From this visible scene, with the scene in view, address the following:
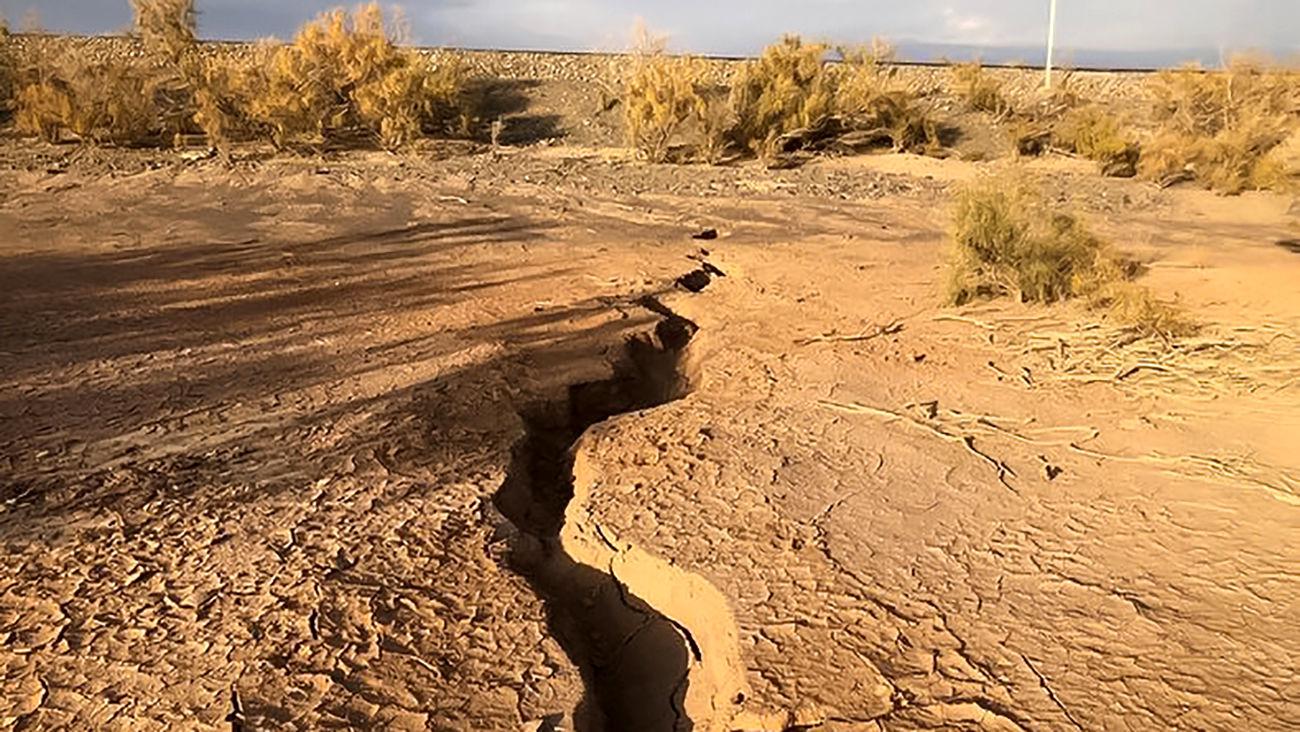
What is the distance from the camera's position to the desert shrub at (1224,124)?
18.6 m

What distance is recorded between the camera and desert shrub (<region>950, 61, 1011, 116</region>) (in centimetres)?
2548

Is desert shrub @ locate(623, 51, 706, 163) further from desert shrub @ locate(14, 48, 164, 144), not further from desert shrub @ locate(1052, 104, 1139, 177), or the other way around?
desert shrub @ locate(14, 48, 164, 144)

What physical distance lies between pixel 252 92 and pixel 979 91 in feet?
56.0

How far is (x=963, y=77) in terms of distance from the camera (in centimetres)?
2675

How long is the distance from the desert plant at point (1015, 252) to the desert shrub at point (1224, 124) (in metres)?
10.0

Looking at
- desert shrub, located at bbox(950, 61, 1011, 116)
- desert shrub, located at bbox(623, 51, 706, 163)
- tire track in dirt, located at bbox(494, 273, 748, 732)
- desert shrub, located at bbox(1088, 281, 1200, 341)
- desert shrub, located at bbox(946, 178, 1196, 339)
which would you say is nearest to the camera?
tire track in dirt, located at bbox(494, 273, 748, 732)

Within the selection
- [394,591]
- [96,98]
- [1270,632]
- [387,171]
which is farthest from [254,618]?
A: [96,98]

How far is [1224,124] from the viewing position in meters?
22.2

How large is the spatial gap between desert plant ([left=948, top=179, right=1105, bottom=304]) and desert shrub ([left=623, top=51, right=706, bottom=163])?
36.6 ft

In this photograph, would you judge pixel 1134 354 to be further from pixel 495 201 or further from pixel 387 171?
pixel 387 171

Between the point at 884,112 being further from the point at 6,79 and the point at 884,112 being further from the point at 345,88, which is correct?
the point at 6,79

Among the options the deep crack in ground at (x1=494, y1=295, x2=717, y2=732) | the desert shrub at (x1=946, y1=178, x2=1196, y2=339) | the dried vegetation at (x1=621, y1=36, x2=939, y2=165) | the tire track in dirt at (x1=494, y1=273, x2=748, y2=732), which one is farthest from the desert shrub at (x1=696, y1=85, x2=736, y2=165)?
the tire track in dirt at (x1=494, y1=273, x2=748, y2=732)

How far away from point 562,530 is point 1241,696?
125 inches

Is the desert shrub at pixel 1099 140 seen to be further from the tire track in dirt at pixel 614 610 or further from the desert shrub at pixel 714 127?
the tire track in dirt at pixel 614 610
